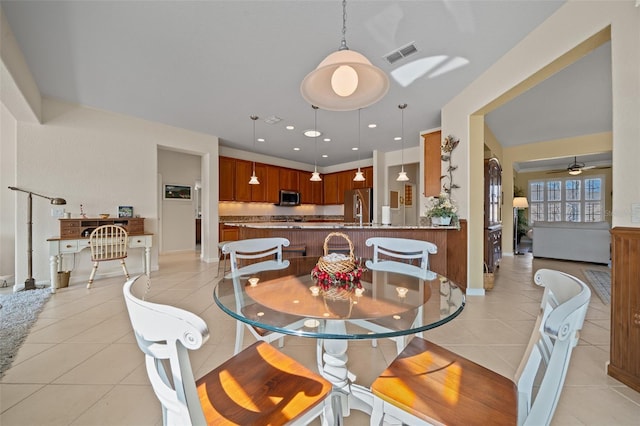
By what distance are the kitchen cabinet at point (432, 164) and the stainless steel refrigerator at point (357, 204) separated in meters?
2.29

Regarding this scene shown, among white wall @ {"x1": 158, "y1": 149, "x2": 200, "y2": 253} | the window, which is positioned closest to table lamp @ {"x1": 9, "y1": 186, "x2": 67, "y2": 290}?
white wall @ {"x1": 158, "y1": 149, "x2": 200, "y2": 253}

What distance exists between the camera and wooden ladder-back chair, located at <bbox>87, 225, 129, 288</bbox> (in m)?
3.56

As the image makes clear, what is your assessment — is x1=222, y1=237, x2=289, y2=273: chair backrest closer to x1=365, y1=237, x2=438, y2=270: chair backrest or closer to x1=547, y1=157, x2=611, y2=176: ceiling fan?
x1=365, y1=237, x2=438, y2=270: chair backrest

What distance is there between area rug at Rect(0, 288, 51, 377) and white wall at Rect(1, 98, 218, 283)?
59cm

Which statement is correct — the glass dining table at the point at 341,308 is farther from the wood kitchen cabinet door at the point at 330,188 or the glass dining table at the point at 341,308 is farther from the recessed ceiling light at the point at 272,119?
the wood kitchen cabinet door at the point at 330,188

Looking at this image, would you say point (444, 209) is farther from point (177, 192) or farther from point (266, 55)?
point (177, 192)

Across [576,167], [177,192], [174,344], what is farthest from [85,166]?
[576,167]

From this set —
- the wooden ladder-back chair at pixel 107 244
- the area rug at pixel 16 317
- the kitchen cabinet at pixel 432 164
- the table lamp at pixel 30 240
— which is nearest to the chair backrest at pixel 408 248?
the kitchen cabinet at pixel 432 164

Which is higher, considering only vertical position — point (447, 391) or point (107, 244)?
point (107, 244)

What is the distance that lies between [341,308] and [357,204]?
5828 millimetres

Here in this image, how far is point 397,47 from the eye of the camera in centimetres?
246

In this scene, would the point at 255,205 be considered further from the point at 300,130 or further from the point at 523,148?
the point at 523,148

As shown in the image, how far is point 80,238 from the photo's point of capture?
3604 millimetres

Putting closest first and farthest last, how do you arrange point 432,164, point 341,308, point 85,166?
point 341,308 → point 85,166 → point 432,164
